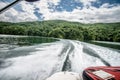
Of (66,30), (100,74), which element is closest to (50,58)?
(66,30)

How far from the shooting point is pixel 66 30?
8.07 feet

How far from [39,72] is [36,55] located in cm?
31

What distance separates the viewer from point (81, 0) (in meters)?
2.56

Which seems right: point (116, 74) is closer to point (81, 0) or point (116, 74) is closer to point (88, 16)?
point (88, 16)

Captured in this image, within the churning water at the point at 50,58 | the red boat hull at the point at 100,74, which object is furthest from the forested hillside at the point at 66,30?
the red boat hull at the point at 100,74

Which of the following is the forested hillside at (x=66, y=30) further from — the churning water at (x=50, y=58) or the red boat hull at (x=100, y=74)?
the red boat hull at (x=100, y=74)

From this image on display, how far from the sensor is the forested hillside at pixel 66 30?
2.42 metres

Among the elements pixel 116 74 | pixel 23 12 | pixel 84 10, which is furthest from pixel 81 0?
pixel 116 74

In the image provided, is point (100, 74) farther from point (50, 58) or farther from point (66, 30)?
point (66, 30)

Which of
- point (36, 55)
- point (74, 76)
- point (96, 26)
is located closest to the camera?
point (74, 76)

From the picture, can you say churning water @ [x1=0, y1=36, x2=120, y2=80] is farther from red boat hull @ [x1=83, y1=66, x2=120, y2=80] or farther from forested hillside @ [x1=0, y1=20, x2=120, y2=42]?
red boat hull @ [x1=83, y1=66, x2=120, y2=80]

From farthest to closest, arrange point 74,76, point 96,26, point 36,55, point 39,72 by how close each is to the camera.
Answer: point 96,26 → point 36,55 → point 39,72 → point 74,76

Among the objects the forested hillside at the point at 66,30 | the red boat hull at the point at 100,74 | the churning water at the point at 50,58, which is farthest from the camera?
the forested hillside at the point at 66,30

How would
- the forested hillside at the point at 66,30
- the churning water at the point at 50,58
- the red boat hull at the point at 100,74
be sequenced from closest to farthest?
the red boat hull at the point at 100,74
the churning water at the point at 50,58
the forested hillside at the point at 66,30
